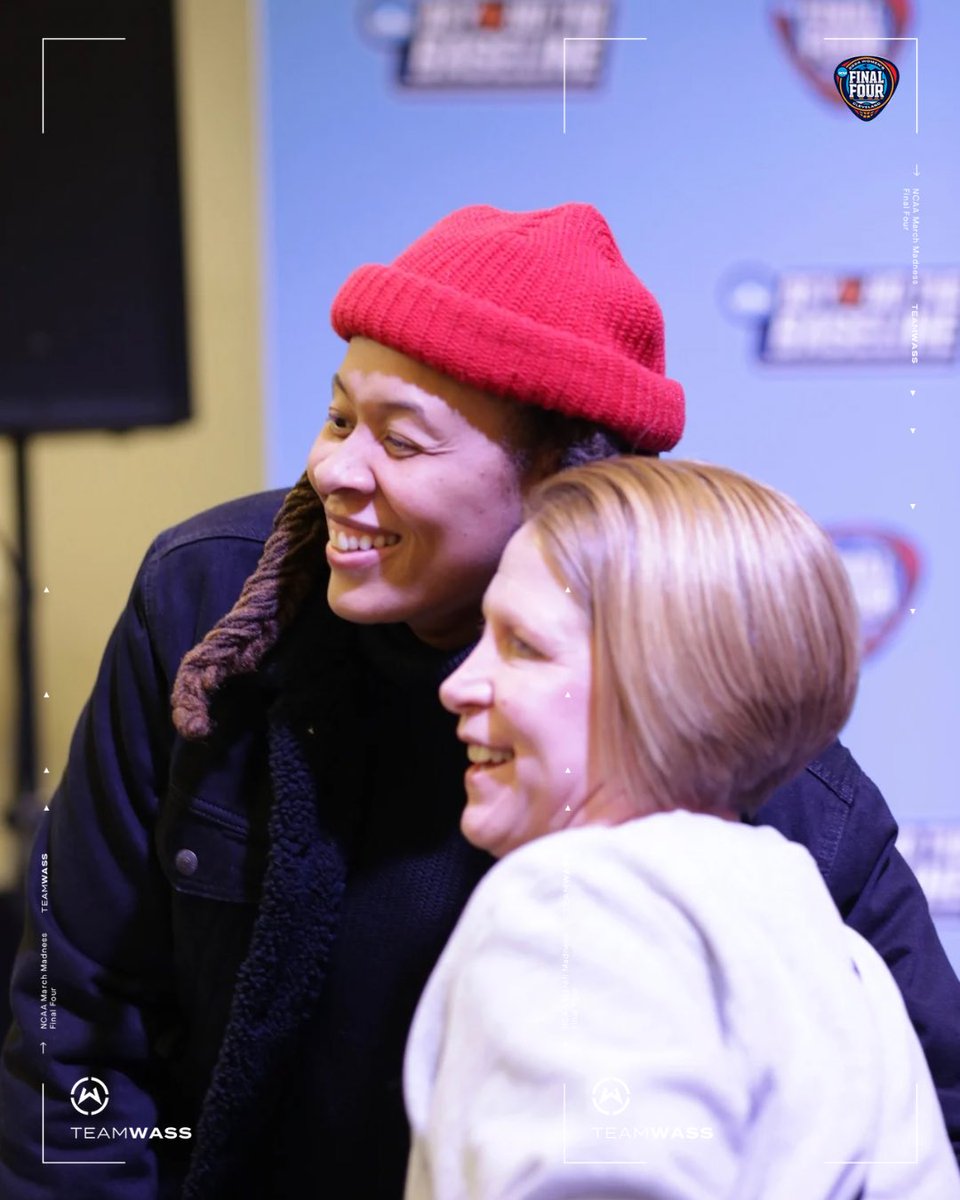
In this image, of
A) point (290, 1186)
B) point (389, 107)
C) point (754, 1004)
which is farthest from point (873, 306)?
point (290, 1186)

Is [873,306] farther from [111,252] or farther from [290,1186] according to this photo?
[290,1186]

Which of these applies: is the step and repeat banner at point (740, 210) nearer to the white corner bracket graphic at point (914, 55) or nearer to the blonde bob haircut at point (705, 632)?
the white corner bracket graphic at point (914, 55)

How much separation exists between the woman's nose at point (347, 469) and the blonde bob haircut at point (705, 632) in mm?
150

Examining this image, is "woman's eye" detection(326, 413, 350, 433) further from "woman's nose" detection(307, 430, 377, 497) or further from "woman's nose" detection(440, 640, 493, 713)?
"woman's nose" detection(440, 640, 493, 713)

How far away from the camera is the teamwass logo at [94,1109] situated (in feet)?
3.56

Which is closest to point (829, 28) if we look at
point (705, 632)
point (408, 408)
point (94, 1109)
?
point (408, 408)

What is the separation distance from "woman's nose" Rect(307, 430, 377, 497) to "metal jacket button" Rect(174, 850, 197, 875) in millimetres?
302

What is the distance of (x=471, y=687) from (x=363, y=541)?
0.56 feet

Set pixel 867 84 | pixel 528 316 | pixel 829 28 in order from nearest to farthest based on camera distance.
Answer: pixel 528 316
pixel 867 84
pixel 829 28

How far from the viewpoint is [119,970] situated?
1110mm

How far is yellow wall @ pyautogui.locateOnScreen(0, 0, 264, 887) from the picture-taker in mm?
1451

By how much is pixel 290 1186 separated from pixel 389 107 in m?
0.98

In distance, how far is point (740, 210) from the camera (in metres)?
1.38

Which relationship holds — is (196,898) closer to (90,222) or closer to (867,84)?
(90,222)
